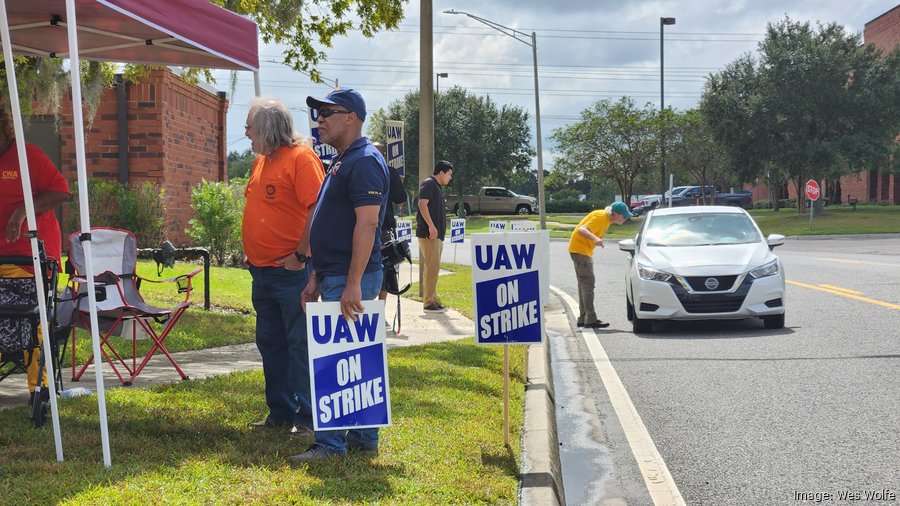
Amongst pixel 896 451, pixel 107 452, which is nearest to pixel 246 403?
pixel 107 452

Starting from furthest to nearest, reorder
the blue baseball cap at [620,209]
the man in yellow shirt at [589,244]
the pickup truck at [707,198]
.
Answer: the pickup truck at [707,198] → the man in yellow shirt at [589,244] → the blue baseball cap at [620,209]

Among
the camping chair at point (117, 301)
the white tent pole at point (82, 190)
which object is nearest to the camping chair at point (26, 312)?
Result: the camping chair at point (117, 301)

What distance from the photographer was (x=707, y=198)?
7056 centimetres

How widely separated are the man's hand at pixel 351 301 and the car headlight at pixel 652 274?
7185 millimetres

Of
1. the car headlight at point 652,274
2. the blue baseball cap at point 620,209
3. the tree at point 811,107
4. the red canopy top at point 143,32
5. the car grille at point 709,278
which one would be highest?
the tree at point 811,107

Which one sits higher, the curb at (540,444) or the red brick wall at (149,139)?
the red brick wall at (149,139)

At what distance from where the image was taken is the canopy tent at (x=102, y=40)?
502 centimetres

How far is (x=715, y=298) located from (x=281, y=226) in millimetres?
6963

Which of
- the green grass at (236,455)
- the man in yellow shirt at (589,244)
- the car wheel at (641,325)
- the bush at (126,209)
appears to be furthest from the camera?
the bush at (126,209)

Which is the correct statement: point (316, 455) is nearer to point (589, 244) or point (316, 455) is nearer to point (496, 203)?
point (589, 244)

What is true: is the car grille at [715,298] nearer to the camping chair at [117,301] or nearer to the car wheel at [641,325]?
the car wheel at [641,325]

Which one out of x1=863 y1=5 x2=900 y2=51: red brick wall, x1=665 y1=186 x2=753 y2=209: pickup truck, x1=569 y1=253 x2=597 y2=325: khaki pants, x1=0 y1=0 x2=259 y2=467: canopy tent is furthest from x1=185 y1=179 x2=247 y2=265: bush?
x1=665 y1=186 x2=753 y2=209: pickup truck

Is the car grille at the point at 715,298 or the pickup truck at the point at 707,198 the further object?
the pickup truck at the point at 707,198

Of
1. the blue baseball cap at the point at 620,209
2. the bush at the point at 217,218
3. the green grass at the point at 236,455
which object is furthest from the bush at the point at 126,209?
the green grass at the point at 236,455
